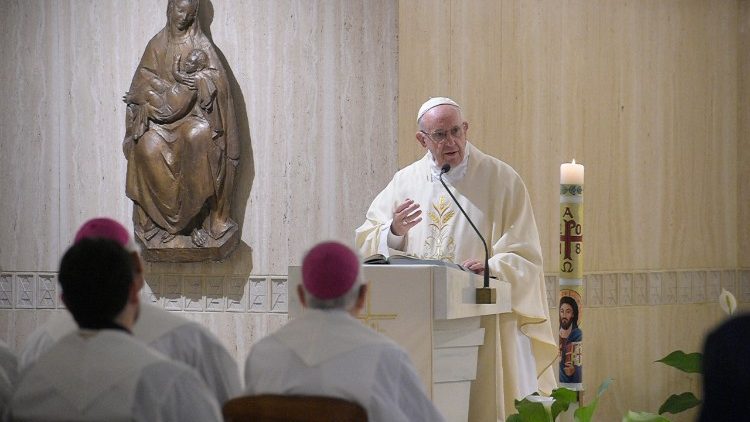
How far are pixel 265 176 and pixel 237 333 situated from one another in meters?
1.24

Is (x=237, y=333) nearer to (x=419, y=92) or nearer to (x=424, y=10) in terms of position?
(x=419, y=92)

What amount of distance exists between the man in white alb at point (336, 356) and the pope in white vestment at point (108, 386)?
38 centimetres

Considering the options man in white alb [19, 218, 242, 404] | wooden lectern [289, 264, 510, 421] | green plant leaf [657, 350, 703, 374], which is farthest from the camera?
green plant leaf [657, 350, 703, 374]

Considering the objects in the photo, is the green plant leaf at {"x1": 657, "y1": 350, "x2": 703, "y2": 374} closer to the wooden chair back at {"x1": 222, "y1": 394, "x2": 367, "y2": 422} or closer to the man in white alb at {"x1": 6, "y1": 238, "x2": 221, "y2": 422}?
the wooden chair back at {"x1": 222, "y1": 394, "x2": 367, "y2": 422}

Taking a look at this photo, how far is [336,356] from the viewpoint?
10.9 feet

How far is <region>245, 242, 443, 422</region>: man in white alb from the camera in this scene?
3279 millimetres

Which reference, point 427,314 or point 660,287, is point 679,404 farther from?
point 660,287

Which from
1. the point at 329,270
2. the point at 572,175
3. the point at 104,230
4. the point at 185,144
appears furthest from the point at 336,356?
the point at 185,144

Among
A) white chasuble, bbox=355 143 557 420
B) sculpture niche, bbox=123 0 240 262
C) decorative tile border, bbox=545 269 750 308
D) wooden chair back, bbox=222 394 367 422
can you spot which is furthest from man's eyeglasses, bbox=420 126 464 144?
wooden chair back, bbox=222 394 367 422

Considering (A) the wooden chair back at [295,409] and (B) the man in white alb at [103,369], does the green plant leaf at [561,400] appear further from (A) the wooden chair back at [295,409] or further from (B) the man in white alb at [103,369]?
(B) the man in white alb at [103,369]

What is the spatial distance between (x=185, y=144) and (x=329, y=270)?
511 centimetres

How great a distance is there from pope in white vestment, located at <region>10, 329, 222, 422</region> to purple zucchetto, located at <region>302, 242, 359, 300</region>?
1.93 ft

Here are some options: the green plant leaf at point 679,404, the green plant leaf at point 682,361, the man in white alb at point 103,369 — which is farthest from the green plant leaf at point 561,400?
the man in white alb at point 103,369

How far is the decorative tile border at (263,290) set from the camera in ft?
27.4
